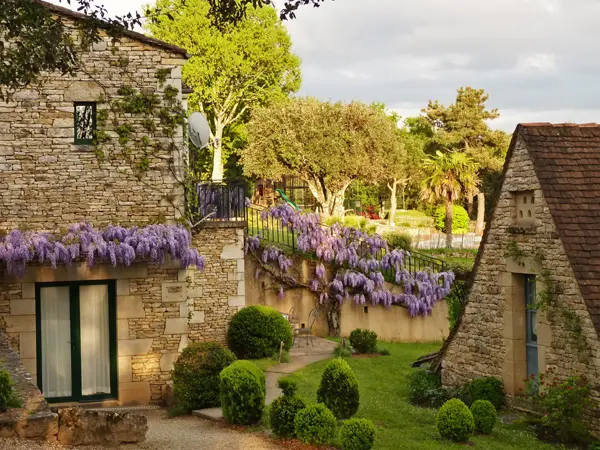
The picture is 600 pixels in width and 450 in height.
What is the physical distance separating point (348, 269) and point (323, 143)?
64.7ft

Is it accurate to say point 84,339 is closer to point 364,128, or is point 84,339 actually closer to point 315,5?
point 315,5

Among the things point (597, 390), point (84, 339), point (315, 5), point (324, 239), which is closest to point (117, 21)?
point (315, 5)

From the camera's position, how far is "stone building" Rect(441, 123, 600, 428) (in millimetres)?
13703

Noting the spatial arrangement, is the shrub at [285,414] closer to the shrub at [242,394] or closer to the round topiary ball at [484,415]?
the shrub at [242,394]

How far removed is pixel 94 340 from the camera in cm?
1595

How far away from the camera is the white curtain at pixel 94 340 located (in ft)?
52.1

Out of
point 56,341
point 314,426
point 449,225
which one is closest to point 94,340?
point 56,341

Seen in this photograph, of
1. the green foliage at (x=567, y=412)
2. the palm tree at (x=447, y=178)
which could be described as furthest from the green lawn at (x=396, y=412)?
the palm tree at (x=447, y=178)

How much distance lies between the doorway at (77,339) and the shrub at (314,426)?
553 cm

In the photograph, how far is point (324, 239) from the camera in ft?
81.6

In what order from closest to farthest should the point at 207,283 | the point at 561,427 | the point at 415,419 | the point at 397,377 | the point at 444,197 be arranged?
the point at 561,427
the point at 415,419
the point at 397,377
the point at 207,283
the point at 444,197

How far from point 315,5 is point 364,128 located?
3369 cm

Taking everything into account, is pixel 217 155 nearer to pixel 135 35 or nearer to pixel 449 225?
pixel 449 225

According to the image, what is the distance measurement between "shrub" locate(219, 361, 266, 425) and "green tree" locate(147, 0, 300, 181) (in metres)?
35.2
